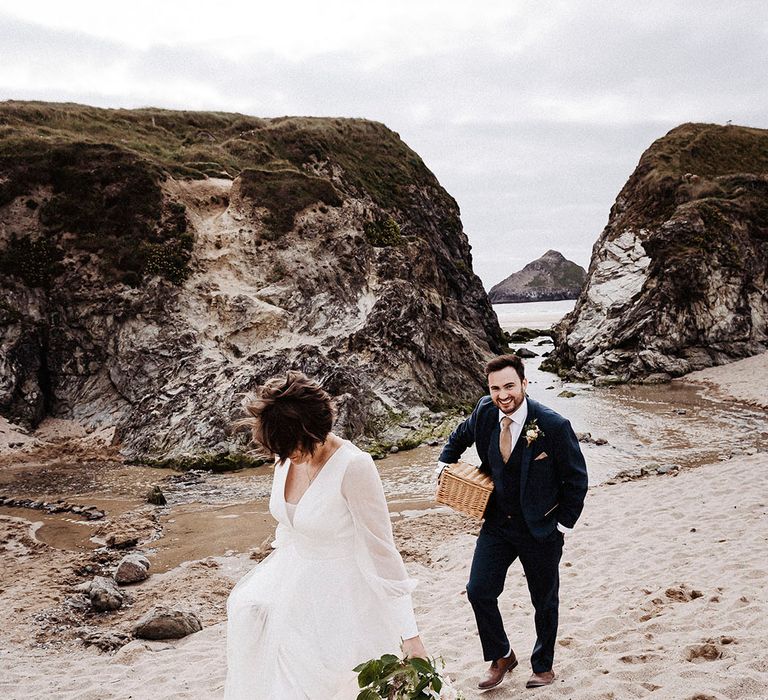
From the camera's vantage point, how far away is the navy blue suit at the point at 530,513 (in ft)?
14.0

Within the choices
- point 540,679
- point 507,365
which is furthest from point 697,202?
point 540,679

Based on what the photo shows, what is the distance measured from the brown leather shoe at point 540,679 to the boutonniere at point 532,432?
5.79 feet

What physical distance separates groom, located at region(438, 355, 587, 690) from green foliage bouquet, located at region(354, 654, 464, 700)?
1.86 metres

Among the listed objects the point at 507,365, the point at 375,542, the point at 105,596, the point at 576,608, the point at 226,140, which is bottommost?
the point at 105,596

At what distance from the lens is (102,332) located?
21.0 meters

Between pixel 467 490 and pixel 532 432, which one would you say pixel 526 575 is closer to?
pixel 467 490

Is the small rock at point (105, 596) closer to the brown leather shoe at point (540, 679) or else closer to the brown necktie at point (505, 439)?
the brown leather shoe at point (540, 679)

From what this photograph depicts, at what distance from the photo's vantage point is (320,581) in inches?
120

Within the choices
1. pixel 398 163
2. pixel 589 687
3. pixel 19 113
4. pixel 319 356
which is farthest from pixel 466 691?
pixel 398 163

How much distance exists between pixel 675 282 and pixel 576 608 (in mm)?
29331

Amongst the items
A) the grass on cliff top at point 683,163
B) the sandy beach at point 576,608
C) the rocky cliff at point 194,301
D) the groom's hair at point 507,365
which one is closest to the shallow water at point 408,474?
the sandy beach at point 576,608

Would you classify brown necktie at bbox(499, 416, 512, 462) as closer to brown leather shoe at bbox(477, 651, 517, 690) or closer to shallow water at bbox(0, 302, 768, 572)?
brown leather shoe at bbox(477, 651, 517, 690)

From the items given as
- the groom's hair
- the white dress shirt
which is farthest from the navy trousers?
the groom's hair

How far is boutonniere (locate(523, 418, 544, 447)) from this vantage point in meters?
4.26
